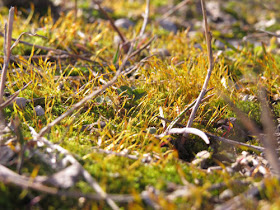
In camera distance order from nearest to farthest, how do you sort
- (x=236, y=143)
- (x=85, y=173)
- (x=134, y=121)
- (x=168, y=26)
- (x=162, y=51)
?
1. (x=85, y=173)
2. (x=236, y=143)
3. (x=134, y=121)
4. (x=162, y=51)
5. (x=168, y=26)

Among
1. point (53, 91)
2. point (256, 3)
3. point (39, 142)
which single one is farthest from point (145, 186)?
point (256, 3)

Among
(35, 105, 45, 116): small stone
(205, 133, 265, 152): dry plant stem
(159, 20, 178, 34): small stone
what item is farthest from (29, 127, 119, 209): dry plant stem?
(159, 20, 178, 34): small stone

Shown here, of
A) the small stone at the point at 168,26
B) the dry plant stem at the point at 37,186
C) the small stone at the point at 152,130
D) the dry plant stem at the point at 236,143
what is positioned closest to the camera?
the dry plant stem at the point at 37,186

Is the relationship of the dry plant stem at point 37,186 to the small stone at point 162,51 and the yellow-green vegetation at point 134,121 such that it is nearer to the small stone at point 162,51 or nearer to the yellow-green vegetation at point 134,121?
the yellow-green vegetation at point 134,121

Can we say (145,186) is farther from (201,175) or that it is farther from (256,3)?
(256,3)

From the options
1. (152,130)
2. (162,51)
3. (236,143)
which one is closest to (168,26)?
(162,51)

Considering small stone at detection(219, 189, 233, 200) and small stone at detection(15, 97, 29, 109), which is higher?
small stone at detection(15, 97, 29, 109)

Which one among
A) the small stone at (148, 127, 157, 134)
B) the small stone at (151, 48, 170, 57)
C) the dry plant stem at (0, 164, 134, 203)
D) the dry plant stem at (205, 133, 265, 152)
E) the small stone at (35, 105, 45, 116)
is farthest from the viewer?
the small stone at (151, 48, 170, 57)

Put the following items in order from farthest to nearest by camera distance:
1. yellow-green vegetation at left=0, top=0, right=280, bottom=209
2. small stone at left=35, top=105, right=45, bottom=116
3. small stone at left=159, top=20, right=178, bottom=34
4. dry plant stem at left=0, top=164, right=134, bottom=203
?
small stone at left=159, top=20, right=178, bottom=34 < small stone at left=35, top=105, right=45, bottom=116 < yellow-green vegetation at left=0, top=0, right=280, bottom=209 < dry plant stem at left=0, top=164, right=134, bottom=203

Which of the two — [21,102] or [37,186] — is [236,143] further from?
[21,102]

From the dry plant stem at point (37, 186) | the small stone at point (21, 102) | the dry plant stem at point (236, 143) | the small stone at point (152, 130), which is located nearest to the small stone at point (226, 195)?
the dry plant stem at point (236, 143)

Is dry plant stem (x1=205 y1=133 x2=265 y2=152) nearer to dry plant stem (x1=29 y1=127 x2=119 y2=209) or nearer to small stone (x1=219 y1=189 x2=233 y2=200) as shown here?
small stone (x1=219 y1=189 x2=233 y2=200)

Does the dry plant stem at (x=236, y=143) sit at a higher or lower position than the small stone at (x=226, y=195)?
higher
